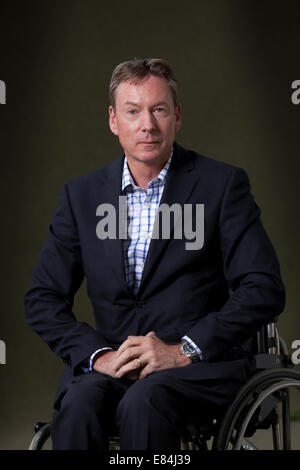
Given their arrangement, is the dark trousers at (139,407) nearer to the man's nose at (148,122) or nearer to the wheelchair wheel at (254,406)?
the wheelchair wheel at (254,406)

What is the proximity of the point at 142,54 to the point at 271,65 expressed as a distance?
0.71 m

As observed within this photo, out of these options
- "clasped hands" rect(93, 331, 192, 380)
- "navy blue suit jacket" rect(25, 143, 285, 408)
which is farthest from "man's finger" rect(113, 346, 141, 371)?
"navy blue suit jacket" rect(25, 143, 285, 408)

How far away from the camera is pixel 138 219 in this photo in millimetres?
2328

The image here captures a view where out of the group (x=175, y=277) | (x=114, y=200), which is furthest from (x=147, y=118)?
(x=175, y=277)

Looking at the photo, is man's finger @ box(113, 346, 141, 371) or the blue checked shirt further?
the blue checked shirt

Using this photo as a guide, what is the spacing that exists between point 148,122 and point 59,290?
54 cm

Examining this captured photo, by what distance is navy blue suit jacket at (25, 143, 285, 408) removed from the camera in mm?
2133

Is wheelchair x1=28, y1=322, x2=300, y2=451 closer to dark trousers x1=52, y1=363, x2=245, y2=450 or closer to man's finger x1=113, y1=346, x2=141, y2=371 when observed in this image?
dark trousers x1=52, y1=363, x2=245, y2=450

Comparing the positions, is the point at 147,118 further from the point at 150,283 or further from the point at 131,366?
the point at 131,366

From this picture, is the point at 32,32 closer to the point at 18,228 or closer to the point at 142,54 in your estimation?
the point at 142,54

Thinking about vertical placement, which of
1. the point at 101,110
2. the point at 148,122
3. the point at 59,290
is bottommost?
the point at 59,290

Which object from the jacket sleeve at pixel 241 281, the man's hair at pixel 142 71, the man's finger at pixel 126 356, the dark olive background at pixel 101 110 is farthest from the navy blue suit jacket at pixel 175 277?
the dark olive background at pixel 101 110

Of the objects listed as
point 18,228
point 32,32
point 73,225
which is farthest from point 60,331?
Answer: point 32,32

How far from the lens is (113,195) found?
2.36 meters
